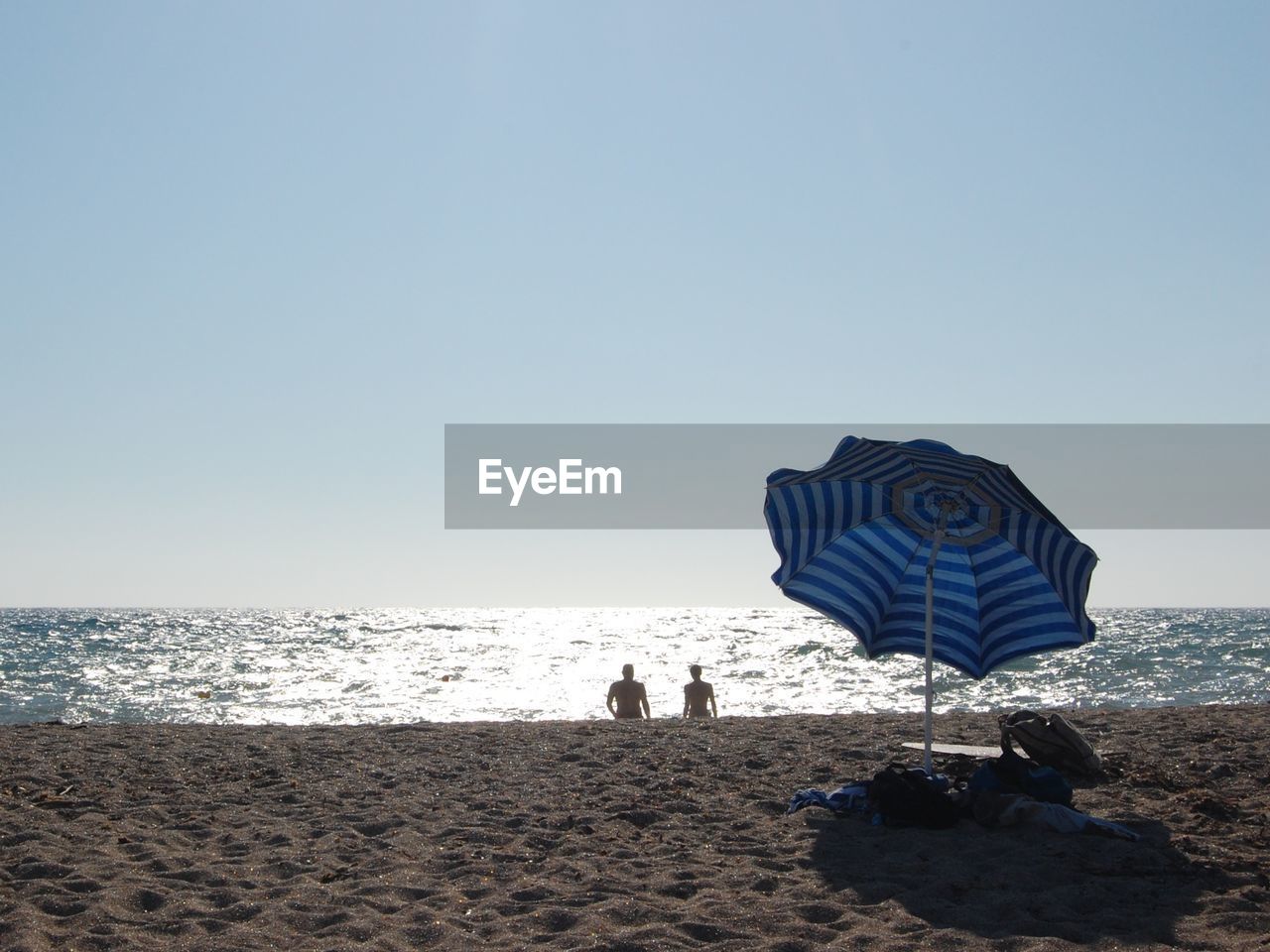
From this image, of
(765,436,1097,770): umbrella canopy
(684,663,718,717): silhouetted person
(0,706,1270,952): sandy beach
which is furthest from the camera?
(684,663,718,717): silhouetted person

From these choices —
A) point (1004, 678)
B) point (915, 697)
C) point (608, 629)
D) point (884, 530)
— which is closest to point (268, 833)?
point (884, 530)

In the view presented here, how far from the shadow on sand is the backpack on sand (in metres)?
1.40

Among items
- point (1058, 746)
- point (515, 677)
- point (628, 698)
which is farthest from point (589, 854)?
point (515, 677)

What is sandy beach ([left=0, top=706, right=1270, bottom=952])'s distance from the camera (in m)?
4.89

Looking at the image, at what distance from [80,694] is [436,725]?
68.4 ft

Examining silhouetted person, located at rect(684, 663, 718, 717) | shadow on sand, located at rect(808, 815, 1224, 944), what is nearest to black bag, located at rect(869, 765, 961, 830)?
shadow on sand, located at rect(808, 815, 1224, 944)

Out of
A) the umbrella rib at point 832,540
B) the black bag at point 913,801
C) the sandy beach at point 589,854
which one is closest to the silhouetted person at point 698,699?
the sandy beach at point 589,854

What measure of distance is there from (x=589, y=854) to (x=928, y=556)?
312 centimetres

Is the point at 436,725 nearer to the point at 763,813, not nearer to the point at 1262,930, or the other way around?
the point at 763,813

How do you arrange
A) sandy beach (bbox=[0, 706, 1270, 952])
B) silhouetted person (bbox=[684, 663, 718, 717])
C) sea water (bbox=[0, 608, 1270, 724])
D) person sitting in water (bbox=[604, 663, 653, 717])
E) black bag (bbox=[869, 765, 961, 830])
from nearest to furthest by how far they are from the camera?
sandy beach (bbox=[0, 706, 1270, 952]) → black bag (bbox=[869, 765, 961, 830]) → person sitting in water (bbox=[604, 663, 653, 717]) → silhouetted person (bbox=[684, 663, 718, 717]) → sea water (bbox=[0, 608, 1270, 724])

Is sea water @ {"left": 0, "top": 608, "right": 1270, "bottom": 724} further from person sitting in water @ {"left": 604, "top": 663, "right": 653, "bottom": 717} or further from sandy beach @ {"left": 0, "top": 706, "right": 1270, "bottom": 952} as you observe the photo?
sandy beach @ {"left": 0, "top": 706, "right": 1270, "bottom": 952}

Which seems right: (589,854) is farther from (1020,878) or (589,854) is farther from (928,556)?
(928,556)

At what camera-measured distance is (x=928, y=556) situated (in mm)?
7453

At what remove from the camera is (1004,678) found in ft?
115
